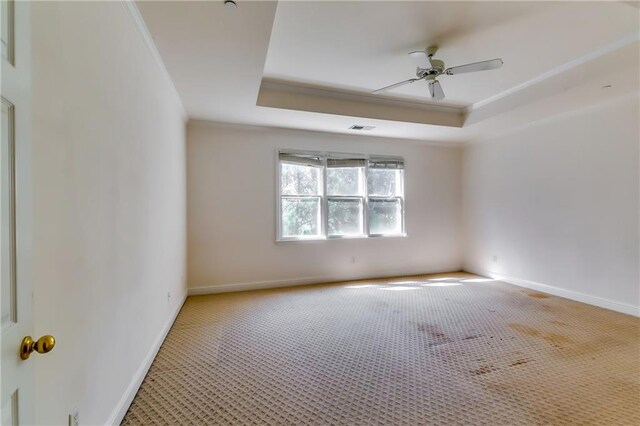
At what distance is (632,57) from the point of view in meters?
2.50

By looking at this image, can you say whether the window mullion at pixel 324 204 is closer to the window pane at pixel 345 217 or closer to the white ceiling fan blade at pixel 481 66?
the window pane at pixel 345 217

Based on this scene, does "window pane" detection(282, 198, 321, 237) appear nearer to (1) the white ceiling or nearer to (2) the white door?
(1) the white ceiling

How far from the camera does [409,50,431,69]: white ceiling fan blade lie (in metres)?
2.49

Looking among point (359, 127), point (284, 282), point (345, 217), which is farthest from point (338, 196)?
point (284, 282)

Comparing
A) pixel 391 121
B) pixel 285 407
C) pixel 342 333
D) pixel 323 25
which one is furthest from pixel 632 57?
pixel 285 407

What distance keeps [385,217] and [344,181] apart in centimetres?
104

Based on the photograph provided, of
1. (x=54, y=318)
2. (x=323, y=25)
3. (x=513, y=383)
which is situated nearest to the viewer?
(x=54, y=318)

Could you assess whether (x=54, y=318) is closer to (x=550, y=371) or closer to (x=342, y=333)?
(x=342, y=333)

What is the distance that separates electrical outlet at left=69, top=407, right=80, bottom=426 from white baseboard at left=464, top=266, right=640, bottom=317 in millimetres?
5047

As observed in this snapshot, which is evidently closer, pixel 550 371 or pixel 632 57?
pixel 550 371

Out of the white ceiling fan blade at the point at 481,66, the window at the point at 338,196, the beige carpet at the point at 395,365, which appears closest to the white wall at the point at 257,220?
the window at the point at 338,196

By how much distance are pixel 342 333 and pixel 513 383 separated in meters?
1.41

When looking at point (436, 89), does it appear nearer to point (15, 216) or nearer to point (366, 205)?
point (366, 205)

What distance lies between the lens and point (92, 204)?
1.36m
